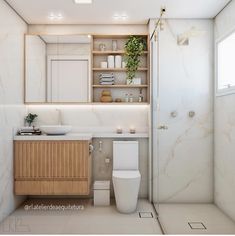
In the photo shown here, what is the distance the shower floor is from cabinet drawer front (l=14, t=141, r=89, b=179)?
116cm

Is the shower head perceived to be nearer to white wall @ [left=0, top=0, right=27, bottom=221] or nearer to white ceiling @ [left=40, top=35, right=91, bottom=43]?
white ceiling @ [left=40, top=35, right=91, bottom=43]

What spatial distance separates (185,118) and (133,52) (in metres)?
1.40

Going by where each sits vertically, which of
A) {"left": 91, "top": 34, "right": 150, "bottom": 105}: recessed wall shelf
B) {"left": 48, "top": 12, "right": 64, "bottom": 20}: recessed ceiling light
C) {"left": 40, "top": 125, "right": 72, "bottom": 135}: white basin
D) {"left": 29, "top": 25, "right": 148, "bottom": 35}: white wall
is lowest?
{"left": 40, "top": 125, "right": 72, "bottom": 135}: white basin

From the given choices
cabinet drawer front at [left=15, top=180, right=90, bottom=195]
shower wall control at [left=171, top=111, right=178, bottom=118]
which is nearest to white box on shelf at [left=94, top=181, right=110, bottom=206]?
cabinet drawer front at [left=15, top=180, right=90, bottom=195]

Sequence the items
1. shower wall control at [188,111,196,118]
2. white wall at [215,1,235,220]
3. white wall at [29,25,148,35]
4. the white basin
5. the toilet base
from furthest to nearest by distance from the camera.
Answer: white wall at [29,25,148,35] → the white basin → the toilet base → shower wall control at [188,111,196,118] → white wall at [215,1,235,220]

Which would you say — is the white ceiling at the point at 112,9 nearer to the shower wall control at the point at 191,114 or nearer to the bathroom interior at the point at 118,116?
the bathroom interior at the point at 118,116

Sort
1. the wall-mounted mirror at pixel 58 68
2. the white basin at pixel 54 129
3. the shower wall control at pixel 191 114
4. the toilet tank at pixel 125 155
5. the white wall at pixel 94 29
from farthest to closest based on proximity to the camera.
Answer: the white wall at pixel 94 29, the wall-mounted mirror at pixel 58 68, the toilet tank at pixel 125 155, the white basin at pixel 54 129, the shower wall control at pixel 191 114

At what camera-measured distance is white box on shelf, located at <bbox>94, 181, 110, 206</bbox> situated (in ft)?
11.7

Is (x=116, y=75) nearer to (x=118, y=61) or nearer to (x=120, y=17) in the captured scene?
(x=118, y=61)

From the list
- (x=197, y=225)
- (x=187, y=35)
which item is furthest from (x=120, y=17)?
(x=197, y=225)

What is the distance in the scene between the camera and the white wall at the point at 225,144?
2.12 meters

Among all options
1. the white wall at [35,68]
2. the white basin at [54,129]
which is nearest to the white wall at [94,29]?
the white wall at [35,68]

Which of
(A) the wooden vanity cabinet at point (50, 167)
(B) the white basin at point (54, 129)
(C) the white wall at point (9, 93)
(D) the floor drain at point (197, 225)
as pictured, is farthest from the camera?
(B) the white basin at point (54, 129)

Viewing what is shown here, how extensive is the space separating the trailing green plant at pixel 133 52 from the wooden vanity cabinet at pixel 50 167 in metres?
1.24
